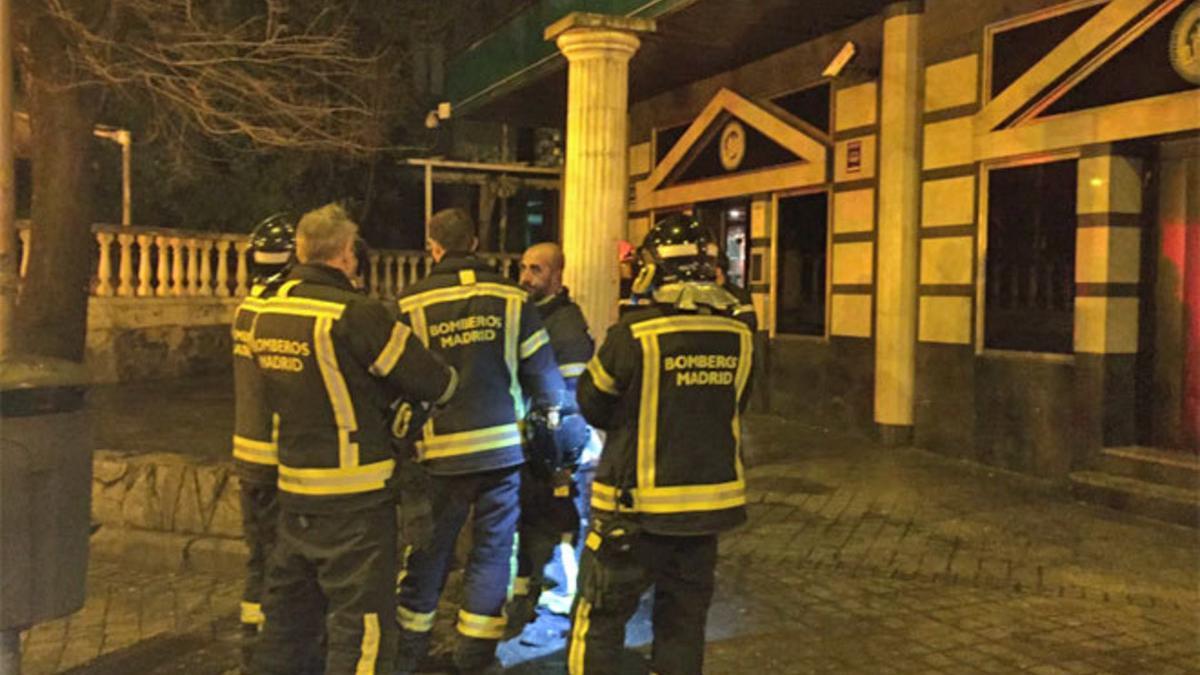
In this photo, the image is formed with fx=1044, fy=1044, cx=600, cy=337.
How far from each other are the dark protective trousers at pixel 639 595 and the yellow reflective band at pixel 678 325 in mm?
719

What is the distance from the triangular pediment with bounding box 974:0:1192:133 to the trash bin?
22.7 ft

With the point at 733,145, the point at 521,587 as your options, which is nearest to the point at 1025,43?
the point at 733,145

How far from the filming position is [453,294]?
4375 millimetres

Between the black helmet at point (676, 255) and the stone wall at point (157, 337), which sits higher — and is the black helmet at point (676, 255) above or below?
above

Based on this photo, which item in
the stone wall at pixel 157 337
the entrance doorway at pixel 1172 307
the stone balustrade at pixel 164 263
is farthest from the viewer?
the stone balustrade at pixel 164 263

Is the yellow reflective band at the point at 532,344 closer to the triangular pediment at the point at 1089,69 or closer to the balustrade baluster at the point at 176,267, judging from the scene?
the triangular pediment at the point at 1089,69

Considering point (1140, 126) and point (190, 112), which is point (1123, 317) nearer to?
point (1140, 126)

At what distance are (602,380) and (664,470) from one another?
388mm

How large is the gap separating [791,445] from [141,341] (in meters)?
8.25

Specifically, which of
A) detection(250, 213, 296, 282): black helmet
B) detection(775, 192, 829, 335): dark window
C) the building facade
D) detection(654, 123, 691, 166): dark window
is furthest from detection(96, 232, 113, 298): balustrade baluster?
detection(250, 213, 296, 282): black helmet

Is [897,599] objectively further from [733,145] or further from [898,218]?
[733,145]

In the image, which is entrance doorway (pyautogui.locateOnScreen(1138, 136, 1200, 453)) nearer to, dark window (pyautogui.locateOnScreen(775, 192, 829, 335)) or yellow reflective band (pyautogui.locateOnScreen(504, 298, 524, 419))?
dark window (pyautogui.locateOnScreen(775, 192, 829, 335))

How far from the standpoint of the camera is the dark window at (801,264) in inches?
421

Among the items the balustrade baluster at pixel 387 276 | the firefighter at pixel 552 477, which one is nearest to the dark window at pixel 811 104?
the firefighter at pixel 552 477
